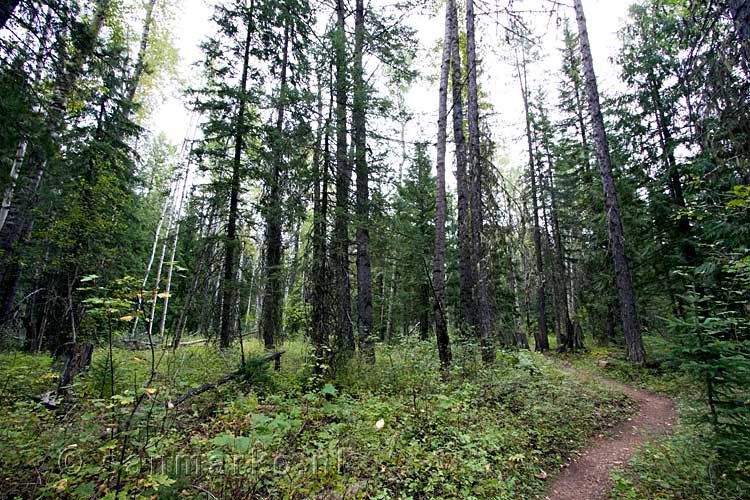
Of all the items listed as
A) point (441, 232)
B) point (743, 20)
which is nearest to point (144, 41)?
point (441, 232)

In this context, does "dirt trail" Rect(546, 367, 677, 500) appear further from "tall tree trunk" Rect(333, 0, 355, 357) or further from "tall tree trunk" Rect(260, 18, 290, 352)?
"tall tree trunk" Rect(260, 18, 290, 352)

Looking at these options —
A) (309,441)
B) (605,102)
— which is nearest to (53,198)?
(309,441)

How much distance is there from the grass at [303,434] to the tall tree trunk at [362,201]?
1571mm

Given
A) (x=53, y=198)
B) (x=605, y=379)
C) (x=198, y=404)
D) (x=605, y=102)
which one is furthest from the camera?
(x=605, y=102)

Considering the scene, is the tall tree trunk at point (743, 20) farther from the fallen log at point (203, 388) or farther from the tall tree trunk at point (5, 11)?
the tall tree trunk at point (5, 11)

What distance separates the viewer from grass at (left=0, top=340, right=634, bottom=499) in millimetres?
2975

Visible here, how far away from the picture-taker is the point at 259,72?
11172mm

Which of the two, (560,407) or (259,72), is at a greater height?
(259,72)

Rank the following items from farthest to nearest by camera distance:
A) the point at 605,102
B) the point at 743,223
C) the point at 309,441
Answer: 1. the point at 605,102
2. the point at 743,223
3. the point at 309,441

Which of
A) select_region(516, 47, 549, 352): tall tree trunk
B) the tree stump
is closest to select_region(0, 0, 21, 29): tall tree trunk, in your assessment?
the tree stump

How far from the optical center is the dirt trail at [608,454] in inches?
161

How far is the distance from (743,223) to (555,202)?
1049cm

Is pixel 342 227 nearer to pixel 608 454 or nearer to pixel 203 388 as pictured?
pixel 203 388

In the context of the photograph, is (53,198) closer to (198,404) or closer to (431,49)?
(198,404)
